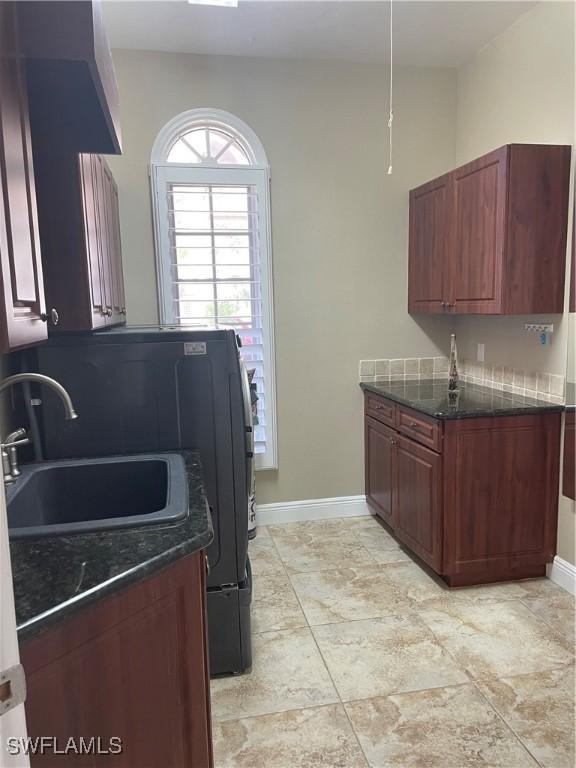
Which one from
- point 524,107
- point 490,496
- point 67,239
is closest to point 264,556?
point 490,496

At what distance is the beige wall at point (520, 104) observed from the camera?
8.66ft

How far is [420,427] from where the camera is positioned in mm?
2906

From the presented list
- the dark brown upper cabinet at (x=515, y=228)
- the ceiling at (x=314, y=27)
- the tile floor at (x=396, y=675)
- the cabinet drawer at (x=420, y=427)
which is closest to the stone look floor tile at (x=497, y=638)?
the tile floor at (x=396, y=675)

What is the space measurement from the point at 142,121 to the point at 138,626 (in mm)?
3021

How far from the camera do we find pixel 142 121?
10.6 ft

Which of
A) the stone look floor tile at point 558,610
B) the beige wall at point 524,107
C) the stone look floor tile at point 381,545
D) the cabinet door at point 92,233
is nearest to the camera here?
the cabinet door at point 92,233

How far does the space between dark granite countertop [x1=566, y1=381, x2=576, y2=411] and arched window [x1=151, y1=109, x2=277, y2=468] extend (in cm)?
181

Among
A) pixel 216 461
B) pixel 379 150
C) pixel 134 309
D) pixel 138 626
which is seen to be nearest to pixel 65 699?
pixel 138 626

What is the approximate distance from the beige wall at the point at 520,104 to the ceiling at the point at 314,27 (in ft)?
0.40

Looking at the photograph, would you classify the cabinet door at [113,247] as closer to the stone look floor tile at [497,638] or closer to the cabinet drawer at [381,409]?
the cabinet drawer at [381,409]

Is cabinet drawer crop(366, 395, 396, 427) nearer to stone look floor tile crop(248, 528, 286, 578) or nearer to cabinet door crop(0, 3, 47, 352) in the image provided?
stone look floor tile crop(248, 528, 286, 578)

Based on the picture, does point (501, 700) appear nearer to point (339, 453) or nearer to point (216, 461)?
point (216, 461)

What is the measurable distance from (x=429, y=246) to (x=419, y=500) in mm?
1596

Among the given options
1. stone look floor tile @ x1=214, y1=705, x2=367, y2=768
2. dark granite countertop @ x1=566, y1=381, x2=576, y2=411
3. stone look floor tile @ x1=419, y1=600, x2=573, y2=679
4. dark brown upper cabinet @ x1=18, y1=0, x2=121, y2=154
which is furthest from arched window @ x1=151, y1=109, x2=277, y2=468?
stone look floor tile @ x1=214, y1=705, x2=367, y2=768
